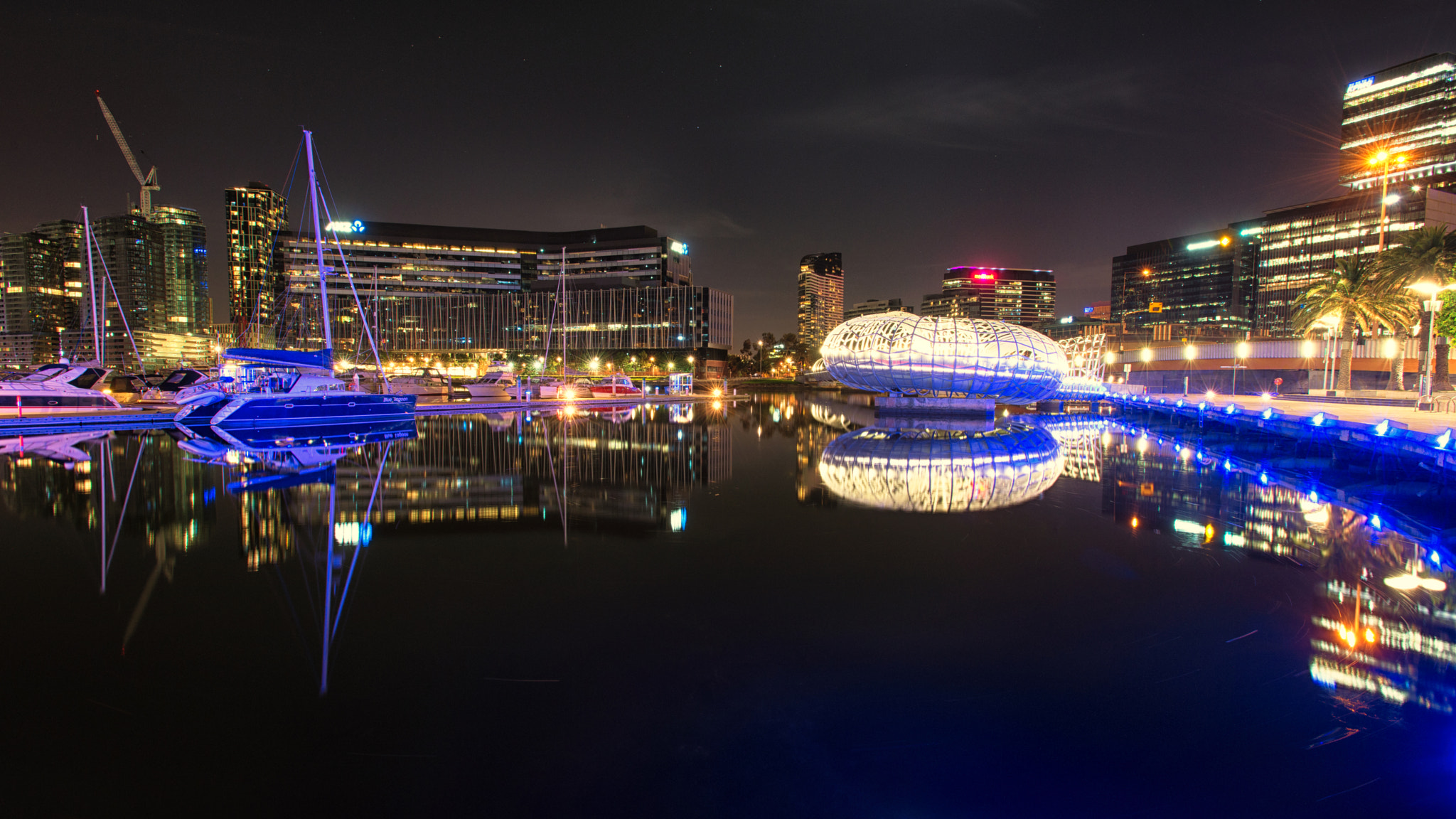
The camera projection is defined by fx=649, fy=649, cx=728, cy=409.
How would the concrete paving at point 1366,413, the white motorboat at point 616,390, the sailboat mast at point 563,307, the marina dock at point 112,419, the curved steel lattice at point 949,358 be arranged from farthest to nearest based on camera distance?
1. the white motorboat at point 616,390
2. the sailboat mast at point 563,307
3. the curved steel lattice at point 949,358
4. the marina dock at point 112,419
5. the concrete paving at point 1366,413

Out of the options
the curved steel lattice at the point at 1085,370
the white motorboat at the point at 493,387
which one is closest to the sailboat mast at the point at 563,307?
the white motorboat at the point at 493,387

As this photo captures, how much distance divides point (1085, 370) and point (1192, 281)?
5505 inches

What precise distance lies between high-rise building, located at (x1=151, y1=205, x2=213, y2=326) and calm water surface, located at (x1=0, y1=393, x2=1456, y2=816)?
546 ft

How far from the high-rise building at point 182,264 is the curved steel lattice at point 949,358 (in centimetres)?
15890

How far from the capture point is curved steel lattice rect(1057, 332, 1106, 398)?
141ft

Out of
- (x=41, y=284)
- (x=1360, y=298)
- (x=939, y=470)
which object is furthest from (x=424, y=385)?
(x=41, y=284)

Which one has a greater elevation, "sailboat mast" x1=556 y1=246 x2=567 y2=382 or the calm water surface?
"sailboat mast" x1=556 y1=246 x2=567 y2=382

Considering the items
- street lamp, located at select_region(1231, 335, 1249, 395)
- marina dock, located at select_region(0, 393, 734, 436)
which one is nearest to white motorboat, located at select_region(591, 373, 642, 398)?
marina dock, located at select_region(0, 393, 734, 436)

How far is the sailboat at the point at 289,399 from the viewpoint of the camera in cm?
2148

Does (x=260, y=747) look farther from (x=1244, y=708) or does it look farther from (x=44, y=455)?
(x=44, y=455)

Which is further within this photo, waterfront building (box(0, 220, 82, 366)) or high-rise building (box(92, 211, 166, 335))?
high-rise building (box(92, 211, 166, 335))

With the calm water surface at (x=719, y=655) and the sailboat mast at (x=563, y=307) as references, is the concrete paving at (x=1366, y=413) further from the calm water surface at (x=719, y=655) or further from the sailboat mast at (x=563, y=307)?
the sailboat mast at (x=563, y=307)

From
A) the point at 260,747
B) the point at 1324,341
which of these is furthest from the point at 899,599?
the point at 1324,341

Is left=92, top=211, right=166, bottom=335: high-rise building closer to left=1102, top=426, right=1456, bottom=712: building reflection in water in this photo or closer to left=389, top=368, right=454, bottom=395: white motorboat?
left=389, top=368, right=454, bottom=395: white motorboat
